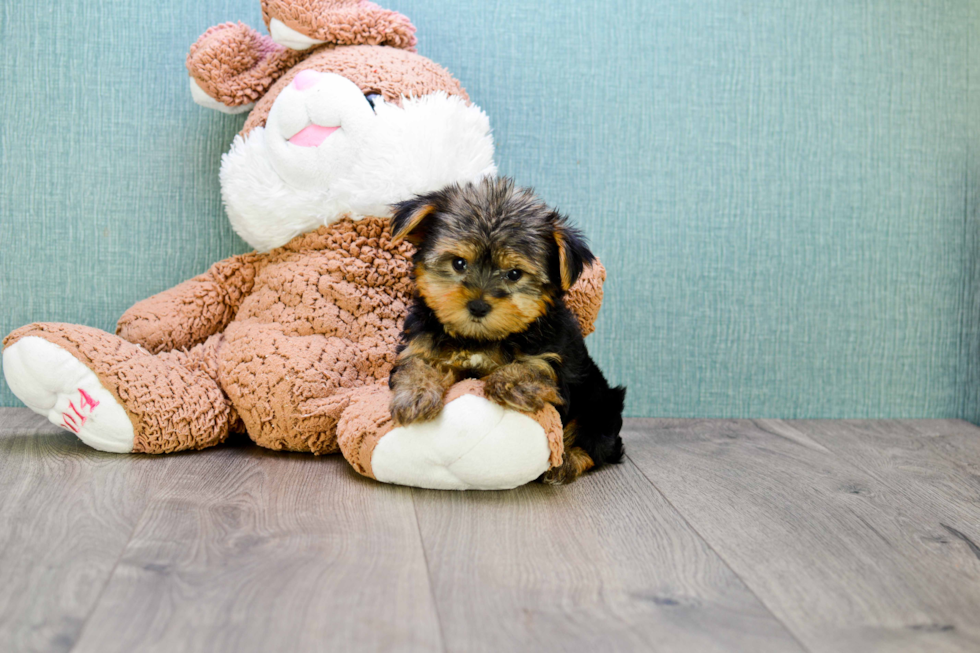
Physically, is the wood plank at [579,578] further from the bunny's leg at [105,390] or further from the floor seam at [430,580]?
the bunny's leg at [105,390]

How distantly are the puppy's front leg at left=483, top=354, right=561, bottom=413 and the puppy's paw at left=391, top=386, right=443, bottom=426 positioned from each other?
0.13 meters

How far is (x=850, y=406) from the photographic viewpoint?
3031mm

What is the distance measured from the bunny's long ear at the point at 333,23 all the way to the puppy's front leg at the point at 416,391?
1.12 metres

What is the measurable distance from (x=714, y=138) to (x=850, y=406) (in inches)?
45.9

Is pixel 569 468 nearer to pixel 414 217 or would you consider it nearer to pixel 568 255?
pixel 568 255

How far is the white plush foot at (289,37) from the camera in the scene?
2410mm

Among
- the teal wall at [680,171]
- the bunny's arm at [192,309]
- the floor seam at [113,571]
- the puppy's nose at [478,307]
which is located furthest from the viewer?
the teal wall at [680,171]

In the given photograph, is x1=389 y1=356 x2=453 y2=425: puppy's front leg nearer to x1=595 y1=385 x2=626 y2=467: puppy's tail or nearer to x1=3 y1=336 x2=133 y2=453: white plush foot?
x1=595 y1=385 x2=626 y2=467: puppy's tail

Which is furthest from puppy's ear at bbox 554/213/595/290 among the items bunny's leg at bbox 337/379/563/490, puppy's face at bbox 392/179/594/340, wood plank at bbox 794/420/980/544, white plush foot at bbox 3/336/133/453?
white plush foot at bbox 3/336/133/453

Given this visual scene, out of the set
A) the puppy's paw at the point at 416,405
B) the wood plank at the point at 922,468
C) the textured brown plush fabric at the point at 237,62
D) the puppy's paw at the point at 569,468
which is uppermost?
the textured brown plush fabric at the point at 237,62

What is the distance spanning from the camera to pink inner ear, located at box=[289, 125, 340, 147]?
2287mm

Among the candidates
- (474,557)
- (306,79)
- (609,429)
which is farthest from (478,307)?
(306,79)

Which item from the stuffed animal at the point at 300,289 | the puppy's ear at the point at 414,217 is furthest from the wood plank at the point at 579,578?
the puppy's ear at the point at 414,217

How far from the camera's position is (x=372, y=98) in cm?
230
